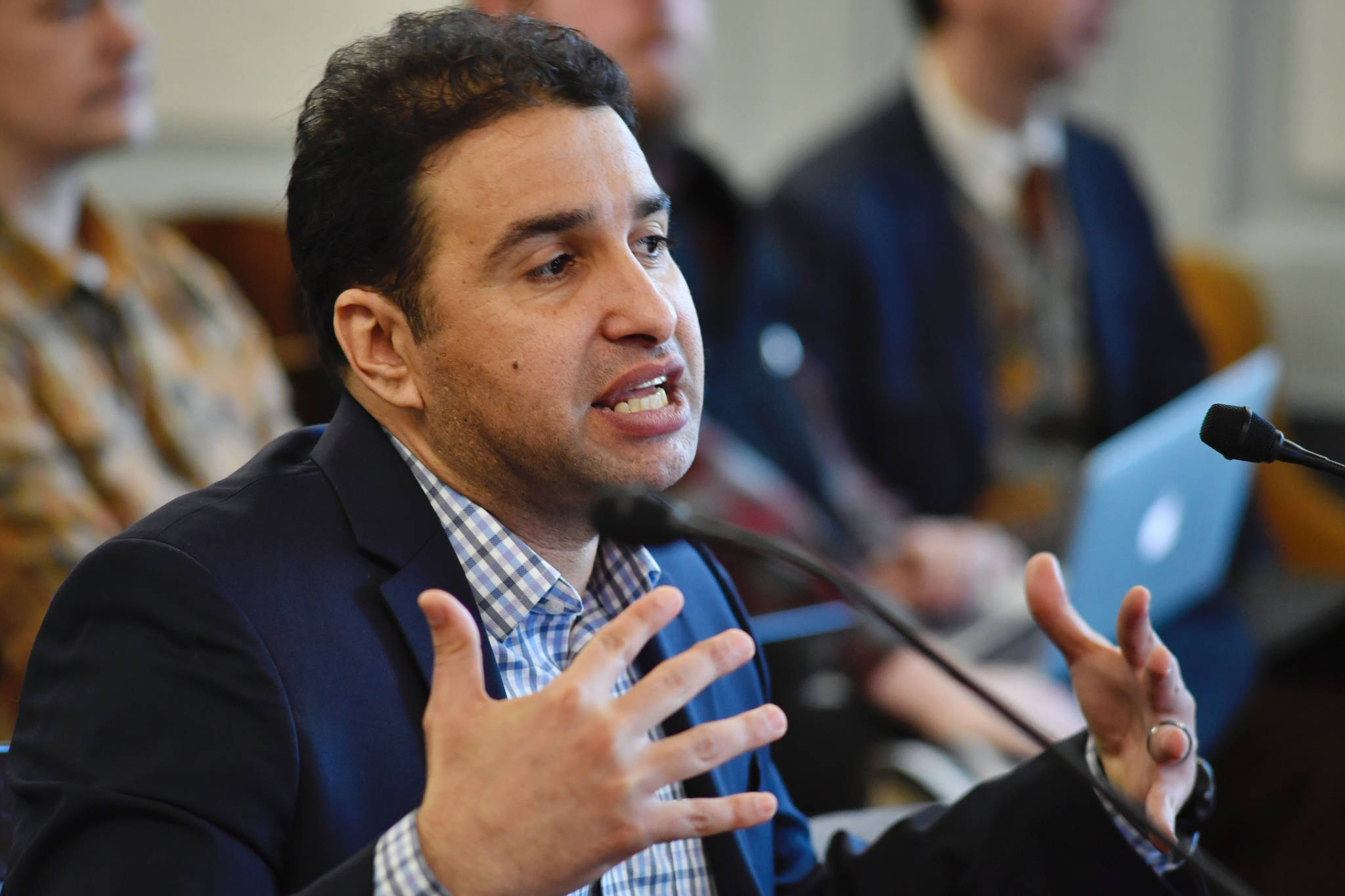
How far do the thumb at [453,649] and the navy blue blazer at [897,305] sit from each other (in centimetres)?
169

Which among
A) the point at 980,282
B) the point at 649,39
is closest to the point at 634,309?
the point at 649,39

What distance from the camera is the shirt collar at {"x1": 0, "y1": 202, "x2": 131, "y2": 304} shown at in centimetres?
192

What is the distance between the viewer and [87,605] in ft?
2.82

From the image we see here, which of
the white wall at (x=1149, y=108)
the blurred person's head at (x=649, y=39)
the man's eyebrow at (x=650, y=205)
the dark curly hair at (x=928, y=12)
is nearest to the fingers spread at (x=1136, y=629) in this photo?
the man's eyebrow at (x=650, y=205)

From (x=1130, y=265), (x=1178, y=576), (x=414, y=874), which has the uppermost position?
(x=414, y=874)

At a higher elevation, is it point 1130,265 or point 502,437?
point 502,437

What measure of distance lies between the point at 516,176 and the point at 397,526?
25 cm

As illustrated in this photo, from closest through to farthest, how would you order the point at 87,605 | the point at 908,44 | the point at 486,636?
1. the point at 87,605
2. the point at 486,636
3. the point at 908,44

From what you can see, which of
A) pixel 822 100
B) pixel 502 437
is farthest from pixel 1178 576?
pixel 822 100

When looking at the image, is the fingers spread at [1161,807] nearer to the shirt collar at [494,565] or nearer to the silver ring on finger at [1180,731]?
the silver ring on finger at [1180,731]

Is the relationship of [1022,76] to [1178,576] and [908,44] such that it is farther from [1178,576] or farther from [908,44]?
[908,44]

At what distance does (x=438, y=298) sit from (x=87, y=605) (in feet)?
1.01

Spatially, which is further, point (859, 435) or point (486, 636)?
point (859, 435)

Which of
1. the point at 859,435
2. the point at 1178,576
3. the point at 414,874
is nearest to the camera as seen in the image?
the point at 414,874
